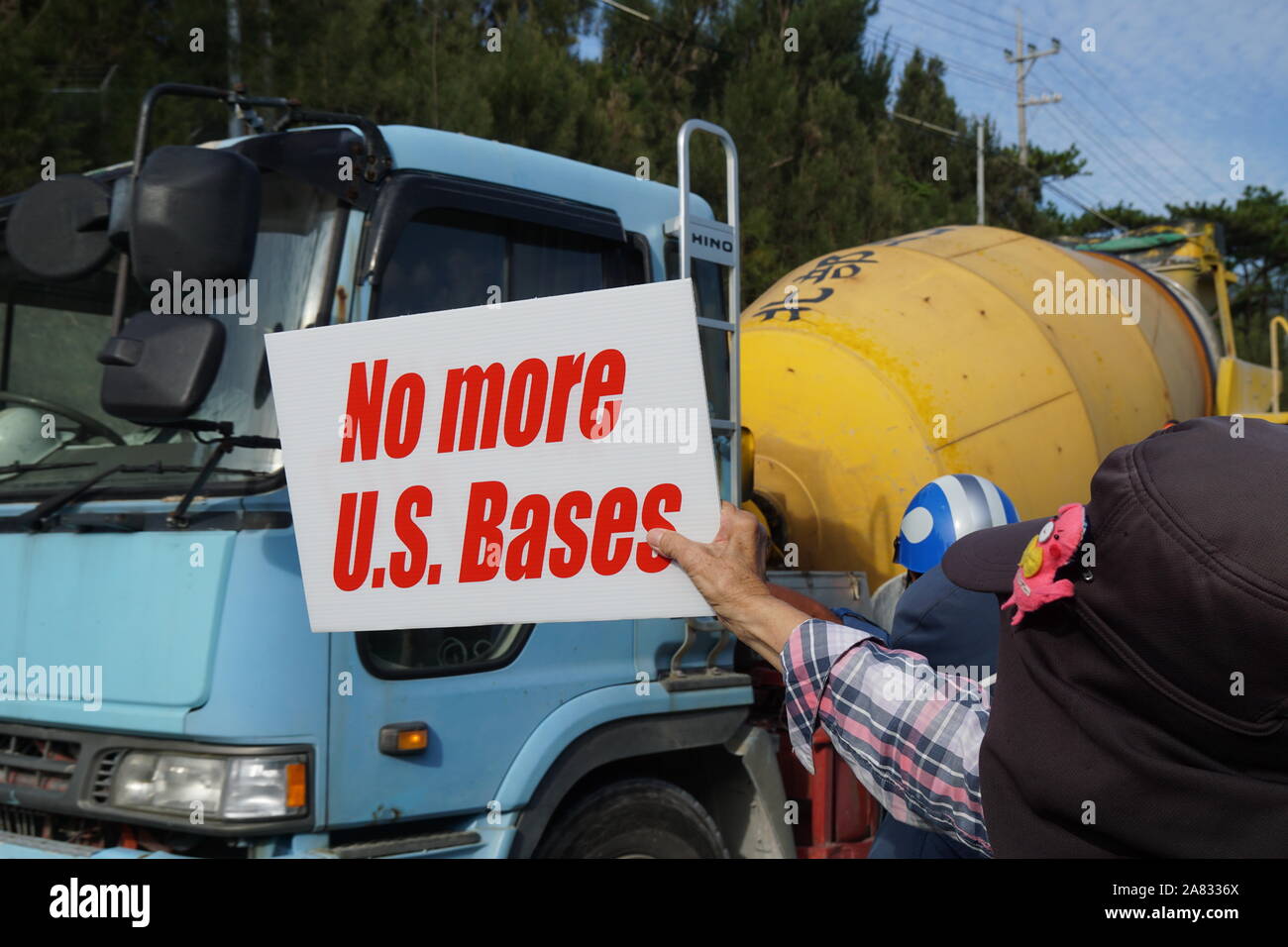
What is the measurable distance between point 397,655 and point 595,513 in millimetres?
1015

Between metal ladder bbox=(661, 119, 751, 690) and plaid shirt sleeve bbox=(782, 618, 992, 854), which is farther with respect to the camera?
metal ladder bbox=(661, 119, 751, 690)

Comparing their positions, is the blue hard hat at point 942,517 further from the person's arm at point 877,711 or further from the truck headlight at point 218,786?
the truck headlight at point 218,786

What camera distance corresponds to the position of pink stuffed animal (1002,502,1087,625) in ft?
4.36

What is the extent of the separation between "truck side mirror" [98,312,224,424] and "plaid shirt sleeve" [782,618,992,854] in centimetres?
134

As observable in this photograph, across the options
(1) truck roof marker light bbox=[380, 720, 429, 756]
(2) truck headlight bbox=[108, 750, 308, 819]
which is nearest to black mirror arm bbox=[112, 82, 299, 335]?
(2) truck headlight bbox=[108, 750, 308, 819]

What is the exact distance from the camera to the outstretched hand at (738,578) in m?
1.65

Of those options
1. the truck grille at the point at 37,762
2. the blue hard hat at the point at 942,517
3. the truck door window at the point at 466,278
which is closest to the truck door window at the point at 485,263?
the truck door window at the point at 466,278

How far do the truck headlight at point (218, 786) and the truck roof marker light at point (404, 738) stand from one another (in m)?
0.20

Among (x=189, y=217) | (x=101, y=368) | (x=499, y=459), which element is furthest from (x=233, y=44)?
(x=499, y=459)

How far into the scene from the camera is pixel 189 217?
2.28m

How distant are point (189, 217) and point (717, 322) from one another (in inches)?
58.5

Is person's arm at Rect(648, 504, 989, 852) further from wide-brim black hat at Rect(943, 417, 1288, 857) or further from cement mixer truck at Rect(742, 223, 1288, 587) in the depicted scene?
cement mixer truck at Rect(742, 223, 1288, 587)

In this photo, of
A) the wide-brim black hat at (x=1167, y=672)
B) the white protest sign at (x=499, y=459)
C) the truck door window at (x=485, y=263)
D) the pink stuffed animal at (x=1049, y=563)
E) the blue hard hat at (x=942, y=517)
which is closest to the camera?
the wide-brim black hat at (x=1167, y=672)

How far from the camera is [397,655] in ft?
8.74
